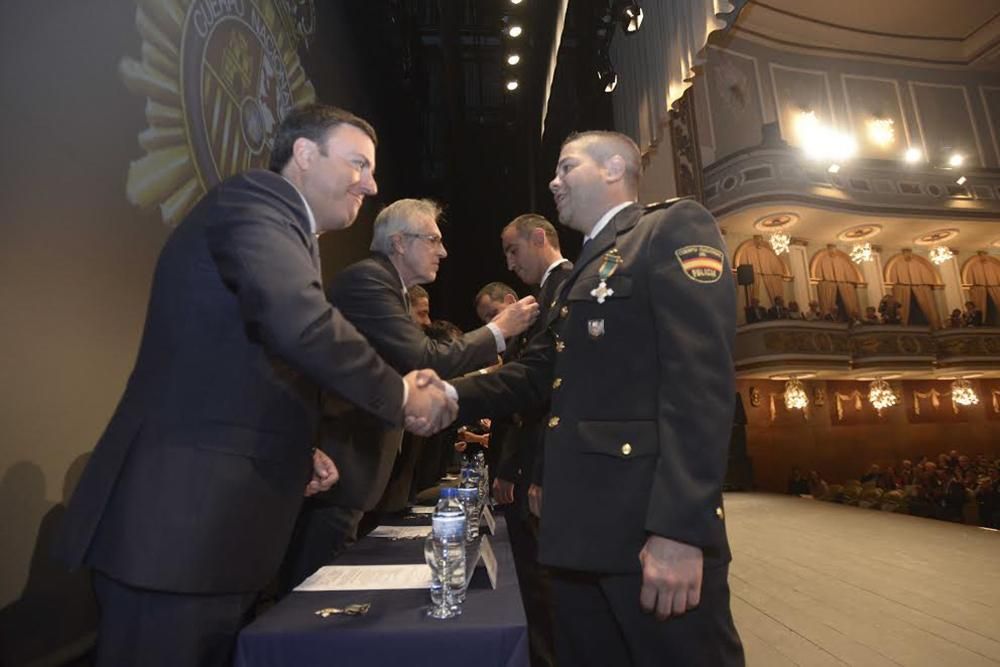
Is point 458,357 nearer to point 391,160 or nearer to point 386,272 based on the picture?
point 386,272

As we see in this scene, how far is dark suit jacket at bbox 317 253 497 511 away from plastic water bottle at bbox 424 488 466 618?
2.76ft

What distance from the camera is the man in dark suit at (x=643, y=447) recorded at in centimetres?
110

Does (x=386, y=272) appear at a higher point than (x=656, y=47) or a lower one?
lower

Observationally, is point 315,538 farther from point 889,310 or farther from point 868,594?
point 889,310

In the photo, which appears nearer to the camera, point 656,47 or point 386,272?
point 386,272

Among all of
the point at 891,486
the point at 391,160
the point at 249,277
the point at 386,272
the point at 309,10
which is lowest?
the point at 891,486

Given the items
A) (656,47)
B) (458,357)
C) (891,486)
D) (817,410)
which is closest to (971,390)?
(817,410)

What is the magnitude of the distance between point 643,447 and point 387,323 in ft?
3.70

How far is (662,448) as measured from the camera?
1.14m

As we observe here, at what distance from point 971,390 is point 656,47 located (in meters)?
16.6

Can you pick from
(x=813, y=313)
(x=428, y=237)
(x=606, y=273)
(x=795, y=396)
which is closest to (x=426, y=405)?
(x=606, y=273)

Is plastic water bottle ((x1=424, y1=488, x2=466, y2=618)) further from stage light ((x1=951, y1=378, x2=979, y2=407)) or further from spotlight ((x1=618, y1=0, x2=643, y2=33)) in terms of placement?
stage light ((x1=951, y1=378, x2=979, y2=407))

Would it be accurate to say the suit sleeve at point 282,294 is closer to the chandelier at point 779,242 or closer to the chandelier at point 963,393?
the chandelier at point 779,242

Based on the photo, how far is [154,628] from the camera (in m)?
0.97
